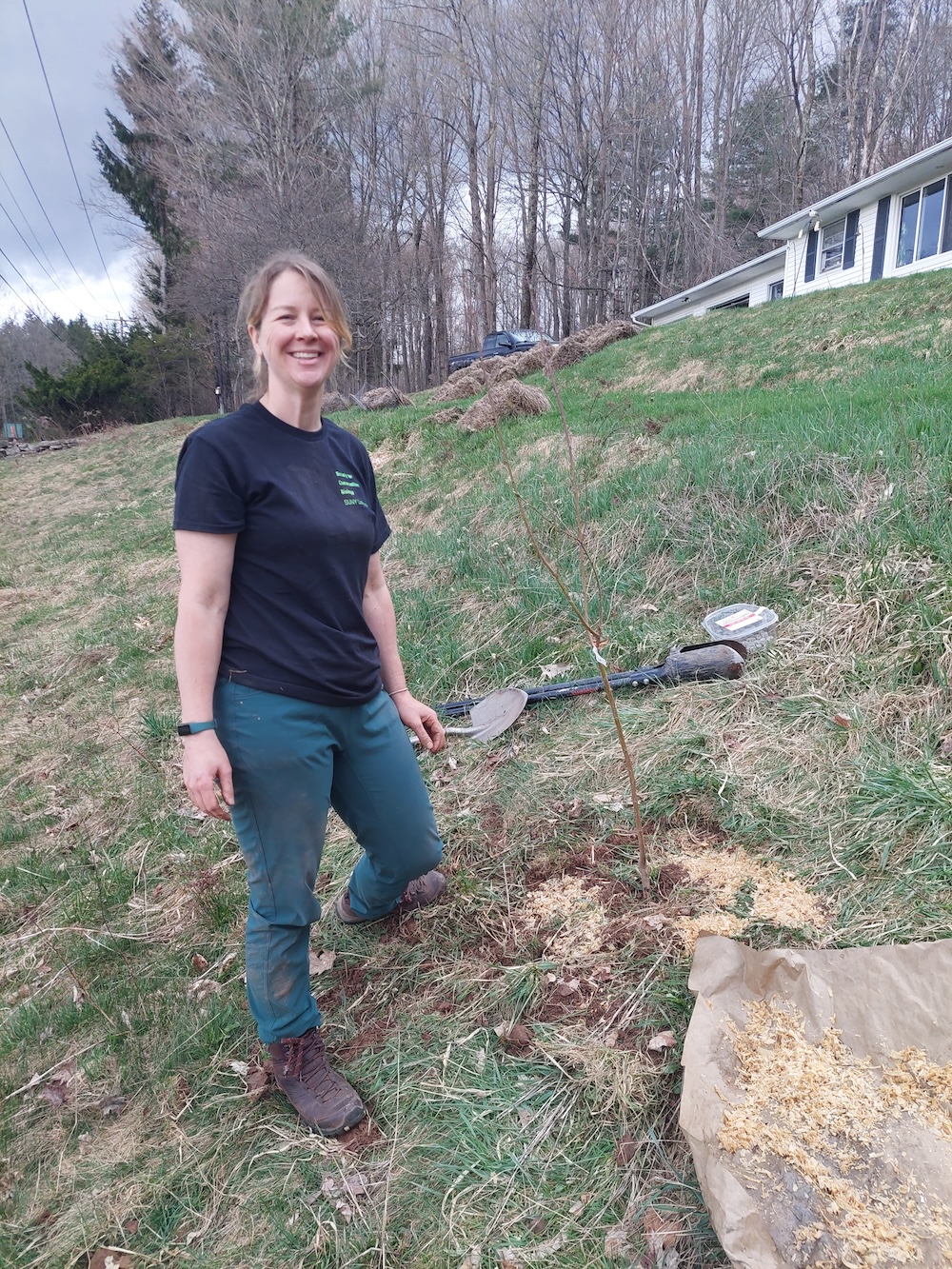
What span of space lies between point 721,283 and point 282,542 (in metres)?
25.2

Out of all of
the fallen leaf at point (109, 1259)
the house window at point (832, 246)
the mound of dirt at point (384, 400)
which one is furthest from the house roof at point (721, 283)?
the fallen leaf at point (109, 1259)

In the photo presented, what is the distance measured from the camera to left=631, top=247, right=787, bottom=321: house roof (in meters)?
21.2

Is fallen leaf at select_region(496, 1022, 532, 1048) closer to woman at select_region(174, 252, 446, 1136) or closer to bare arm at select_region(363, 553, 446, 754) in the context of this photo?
woman at select_region(174, 252, 446, 1136)

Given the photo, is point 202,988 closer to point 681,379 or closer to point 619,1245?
point 619,1245

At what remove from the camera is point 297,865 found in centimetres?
183

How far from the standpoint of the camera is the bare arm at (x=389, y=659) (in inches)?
87.6

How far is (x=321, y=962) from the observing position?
97.3 inches

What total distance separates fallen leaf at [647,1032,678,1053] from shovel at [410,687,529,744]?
5.94 feet

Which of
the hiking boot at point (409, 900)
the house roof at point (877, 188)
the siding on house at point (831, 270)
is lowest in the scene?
the hiking boot at point (409, 900)

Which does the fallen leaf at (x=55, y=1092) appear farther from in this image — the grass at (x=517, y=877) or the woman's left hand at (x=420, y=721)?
the woman's left hand at (x=420, y=721)

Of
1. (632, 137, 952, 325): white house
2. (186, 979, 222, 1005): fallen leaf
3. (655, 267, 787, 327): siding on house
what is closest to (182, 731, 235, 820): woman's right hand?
(186, 979, 222, 1005): fallen leaf

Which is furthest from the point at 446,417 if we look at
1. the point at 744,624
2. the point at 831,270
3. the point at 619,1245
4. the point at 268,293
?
the point at 831,270

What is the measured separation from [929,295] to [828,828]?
9.84m

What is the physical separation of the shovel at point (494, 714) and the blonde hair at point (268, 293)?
6.70 feet
